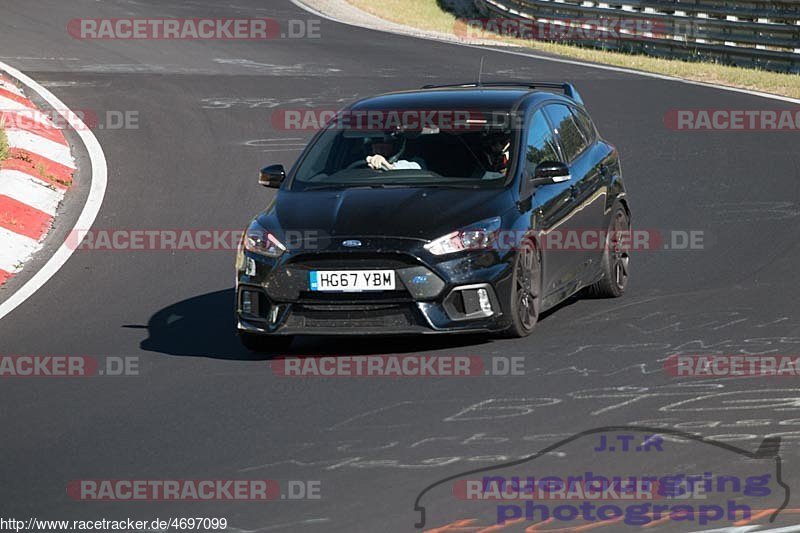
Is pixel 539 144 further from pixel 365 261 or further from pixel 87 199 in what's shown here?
pixel 87 199

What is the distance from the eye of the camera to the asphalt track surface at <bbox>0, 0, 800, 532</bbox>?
702 centimetres

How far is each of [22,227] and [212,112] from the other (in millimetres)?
6731

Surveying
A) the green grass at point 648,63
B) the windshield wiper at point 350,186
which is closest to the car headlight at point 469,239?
the windshield wiper at point 350,186

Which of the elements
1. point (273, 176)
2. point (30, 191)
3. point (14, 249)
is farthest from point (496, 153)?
point (30, 191)

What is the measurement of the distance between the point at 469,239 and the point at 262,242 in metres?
1.28

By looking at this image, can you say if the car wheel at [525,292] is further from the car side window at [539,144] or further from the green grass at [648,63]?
the green grass at [648,63]

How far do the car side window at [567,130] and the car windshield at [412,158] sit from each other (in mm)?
776

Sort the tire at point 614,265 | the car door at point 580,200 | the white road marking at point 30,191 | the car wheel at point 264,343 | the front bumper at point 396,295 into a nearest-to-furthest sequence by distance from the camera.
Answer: the front bumper at point 396,295, the car wheel at point 264,343, the car door at point 580,200, the tire at point 614,265, the white road marking at point 30,191

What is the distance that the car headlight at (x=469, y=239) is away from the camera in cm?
935

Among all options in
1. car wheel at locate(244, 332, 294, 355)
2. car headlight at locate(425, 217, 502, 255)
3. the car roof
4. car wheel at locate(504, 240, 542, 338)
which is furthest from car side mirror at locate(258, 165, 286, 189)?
car wheel at locate(504, 240, 542, 338)

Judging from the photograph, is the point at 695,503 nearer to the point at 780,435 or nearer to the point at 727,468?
the point at 727,468

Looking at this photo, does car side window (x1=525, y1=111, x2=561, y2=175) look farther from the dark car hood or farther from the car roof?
the dark car hood

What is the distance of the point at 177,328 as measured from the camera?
1064 cm

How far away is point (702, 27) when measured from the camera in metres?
27.5
